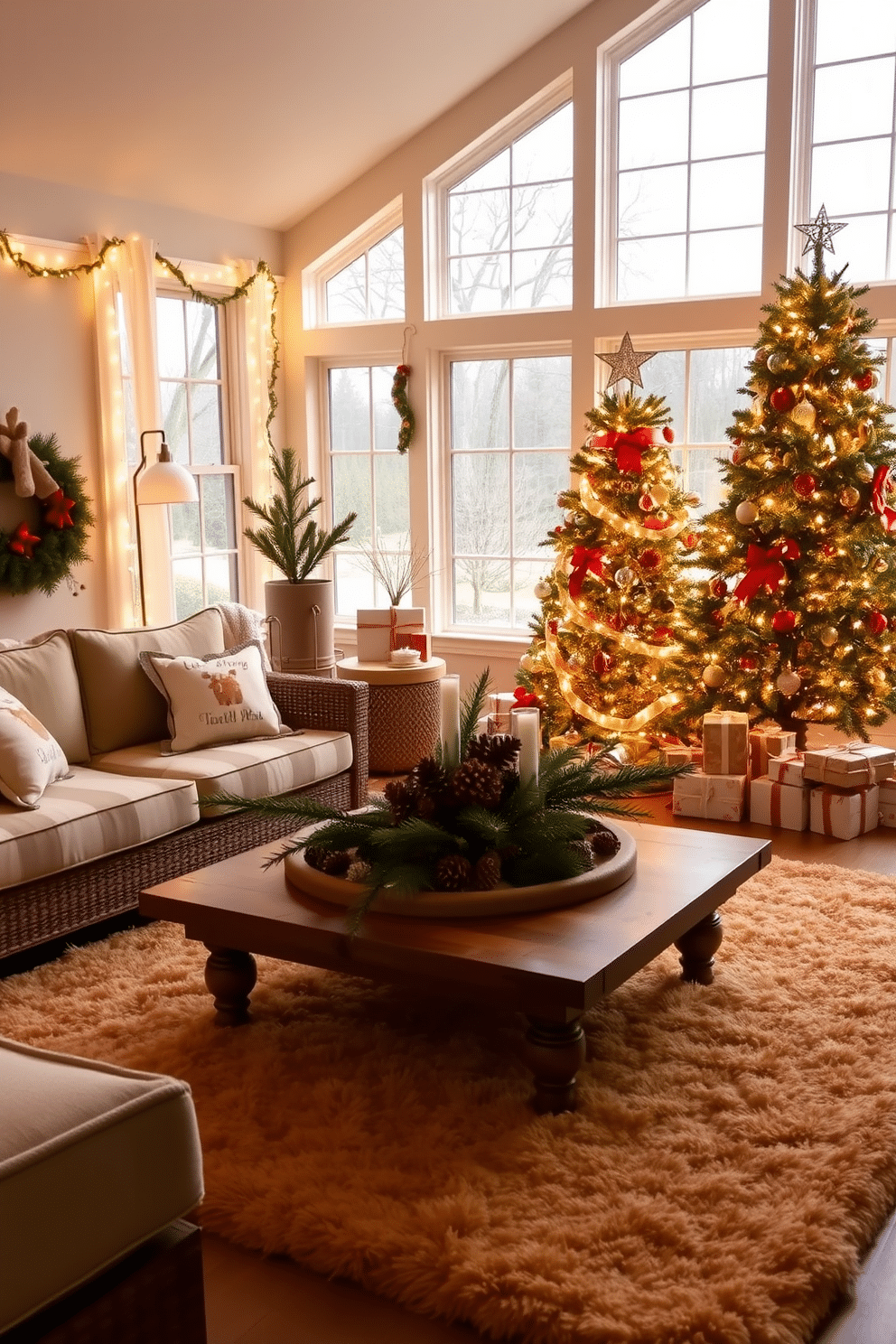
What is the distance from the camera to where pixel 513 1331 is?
1.92 metres

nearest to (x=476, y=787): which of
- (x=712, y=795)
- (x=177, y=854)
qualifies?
(x=177, y=854)

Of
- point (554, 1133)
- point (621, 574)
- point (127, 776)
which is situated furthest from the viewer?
point (621, 574)

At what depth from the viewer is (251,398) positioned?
262 inches

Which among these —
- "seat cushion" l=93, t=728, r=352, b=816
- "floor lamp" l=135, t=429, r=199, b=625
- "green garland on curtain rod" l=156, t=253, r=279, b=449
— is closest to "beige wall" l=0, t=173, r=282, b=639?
"green garland on curtain rod" l=156, t=253, r=279, b=449

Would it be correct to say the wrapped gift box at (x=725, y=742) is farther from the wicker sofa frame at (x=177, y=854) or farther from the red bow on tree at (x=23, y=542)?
the red bow on tree at (x=23, y=542)

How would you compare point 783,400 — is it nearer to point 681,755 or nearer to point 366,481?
point 681,755

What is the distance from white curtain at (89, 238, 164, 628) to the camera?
18.5 ft

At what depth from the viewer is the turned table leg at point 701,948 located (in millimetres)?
3104

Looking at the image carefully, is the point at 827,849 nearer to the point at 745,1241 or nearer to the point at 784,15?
the point at 745,1241

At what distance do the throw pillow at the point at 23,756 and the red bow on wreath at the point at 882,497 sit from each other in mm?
3103

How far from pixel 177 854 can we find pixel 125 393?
9.29ft

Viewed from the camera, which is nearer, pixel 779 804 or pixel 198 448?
pixel 779 804

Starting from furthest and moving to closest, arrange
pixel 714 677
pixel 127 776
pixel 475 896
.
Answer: pixel 714 677, pixel 127 776, pixel 475 896

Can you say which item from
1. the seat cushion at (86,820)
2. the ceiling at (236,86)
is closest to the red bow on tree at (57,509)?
the ceiling at (236,86)
